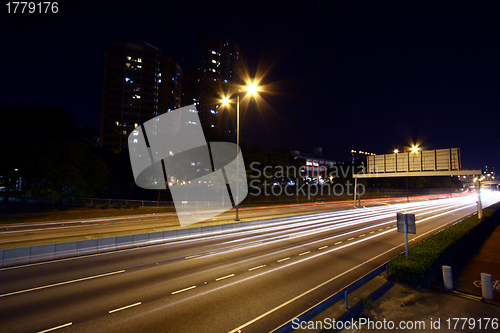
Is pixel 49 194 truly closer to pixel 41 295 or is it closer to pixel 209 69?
pixel 41 295

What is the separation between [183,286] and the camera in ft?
25.6

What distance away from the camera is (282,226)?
20875mm

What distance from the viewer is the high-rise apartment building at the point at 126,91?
81.7 meters

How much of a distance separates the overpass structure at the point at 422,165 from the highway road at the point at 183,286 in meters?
14.1

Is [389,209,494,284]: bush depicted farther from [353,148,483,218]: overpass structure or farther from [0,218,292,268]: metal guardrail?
[353,148,483,218]: overpass structure

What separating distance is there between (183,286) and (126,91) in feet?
302

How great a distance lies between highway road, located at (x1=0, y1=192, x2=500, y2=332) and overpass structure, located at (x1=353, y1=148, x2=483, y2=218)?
14088 mm

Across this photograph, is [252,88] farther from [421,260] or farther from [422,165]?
[422,165]

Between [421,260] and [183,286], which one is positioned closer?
[183,286]

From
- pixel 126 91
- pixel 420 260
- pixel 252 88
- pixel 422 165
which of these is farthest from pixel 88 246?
pixel 126 91

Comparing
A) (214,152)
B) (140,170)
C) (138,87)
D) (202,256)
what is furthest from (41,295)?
(138,87)

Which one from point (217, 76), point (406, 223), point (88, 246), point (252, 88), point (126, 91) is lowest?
point (88, 246)

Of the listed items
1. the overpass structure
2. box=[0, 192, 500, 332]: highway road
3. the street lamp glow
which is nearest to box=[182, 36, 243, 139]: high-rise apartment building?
the overpass structure

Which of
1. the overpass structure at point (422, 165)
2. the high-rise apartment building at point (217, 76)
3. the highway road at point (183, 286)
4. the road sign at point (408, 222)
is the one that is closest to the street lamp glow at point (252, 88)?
the highway road at point (183, 286)
